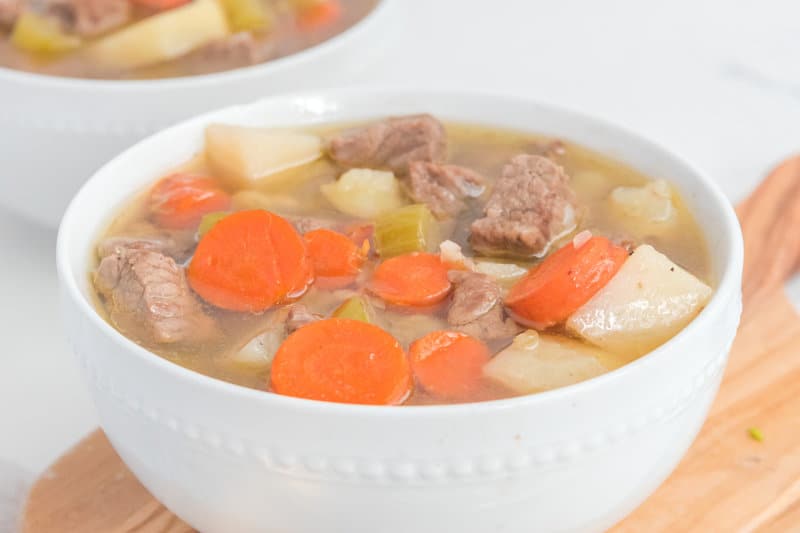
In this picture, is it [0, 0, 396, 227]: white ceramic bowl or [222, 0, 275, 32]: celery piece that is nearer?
[0, 0, 396, 227]: white ceramic bowl

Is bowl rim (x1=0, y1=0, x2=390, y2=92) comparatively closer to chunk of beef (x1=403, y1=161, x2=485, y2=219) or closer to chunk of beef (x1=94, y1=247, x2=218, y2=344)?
chunk of beef (x1=403, y1=161, x2=485, y2=219)

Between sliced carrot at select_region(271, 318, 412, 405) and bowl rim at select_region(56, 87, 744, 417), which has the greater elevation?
bowl rim at select_region(56, 87, 744, 417)

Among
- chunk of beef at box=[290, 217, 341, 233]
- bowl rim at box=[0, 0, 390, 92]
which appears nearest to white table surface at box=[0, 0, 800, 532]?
bowl rim at box=[0, 0, 390, 92]

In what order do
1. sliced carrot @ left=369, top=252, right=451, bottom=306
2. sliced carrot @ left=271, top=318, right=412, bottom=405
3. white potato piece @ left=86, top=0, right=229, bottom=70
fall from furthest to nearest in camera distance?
white potato piece @ left=86, top=0, right=229, bottom=70 → sliced carrot @ left=369, top=252, right=451, bottom=306 → sliced carrot @ left=271, top=318, right=412, bottom=405

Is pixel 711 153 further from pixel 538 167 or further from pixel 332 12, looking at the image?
pixel 538 167

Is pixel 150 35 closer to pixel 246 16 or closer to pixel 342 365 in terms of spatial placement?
pixel 246 16

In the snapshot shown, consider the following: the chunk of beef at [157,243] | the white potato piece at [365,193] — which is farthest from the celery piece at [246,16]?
the chunk of beef at [157,243]

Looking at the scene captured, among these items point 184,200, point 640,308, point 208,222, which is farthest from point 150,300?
point 640,308
